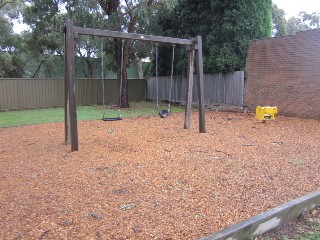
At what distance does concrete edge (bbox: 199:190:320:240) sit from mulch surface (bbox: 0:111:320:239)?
0.19m

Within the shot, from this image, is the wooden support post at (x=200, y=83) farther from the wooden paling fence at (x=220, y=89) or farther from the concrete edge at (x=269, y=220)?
the wooden paling fence at (x=220, y=89)

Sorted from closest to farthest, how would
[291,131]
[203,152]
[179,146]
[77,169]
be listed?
[77,169] → [203,152] → [179,146] → [291,131]

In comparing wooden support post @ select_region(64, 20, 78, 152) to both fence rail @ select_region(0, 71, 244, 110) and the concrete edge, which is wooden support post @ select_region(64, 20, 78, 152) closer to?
the concrete edge

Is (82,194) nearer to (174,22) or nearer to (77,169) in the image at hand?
(77,169)

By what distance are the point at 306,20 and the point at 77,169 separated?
1351 inches

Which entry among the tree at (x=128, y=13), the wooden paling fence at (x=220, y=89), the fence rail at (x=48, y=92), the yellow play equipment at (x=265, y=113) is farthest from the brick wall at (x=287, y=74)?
the fence rail at (x=48, y=92)

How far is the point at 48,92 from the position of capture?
1739 centimetres

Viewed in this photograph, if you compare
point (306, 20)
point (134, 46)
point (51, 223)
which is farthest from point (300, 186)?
point (306, 20)

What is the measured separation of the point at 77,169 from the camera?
4906 mm

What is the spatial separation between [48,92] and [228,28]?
10147 mm

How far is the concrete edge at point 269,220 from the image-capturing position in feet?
8.88

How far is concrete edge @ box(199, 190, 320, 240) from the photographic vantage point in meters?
2.71

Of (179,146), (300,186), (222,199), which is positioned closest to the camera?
(222,199)

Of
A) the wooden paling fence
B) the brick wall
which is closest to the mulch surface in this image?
the brick wall
